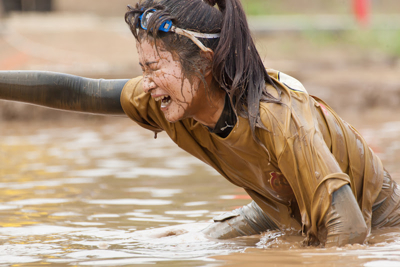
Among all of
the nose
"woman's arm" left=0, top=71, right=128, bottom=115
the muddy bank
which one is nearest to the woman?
the nose

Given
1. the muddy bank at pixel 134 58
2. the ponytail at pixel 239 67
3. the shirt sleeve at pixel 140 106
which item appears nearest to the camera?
the ponytail at pixel 239 67

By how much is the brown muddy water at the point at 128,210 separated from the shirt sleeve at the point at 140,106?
608 millimetres

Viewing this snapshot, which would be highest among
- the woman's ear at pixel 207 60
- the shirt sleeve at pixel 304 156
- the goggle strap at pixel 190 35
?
the goggle strap at pixel 190 35

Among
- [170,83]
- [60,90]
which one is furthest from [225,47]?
[60,90]

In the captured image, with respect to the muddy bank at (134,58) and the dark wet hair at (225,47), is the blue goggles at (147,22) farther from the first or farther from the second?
the muddy bank at (134,58)

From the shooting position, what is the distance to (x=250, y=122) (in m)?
2.47

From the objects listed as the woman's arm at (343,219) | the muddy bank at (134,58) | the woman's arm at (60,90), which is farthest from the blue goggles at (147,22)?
the muddy bank at (134,58)

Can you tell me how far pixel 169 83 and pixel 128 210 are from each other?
170cm

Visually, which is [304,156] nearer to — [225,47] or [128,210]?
[225,47]

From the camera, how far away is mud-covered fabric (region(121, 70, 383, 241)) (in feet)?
7.85

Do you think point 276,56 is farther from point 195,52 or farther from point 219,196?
point 195,52

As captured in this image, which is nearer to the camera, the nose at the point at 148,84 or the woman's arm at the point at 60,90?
the nose at the point at 148,84

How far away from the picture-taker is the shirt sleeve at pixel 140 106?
9.25 feet

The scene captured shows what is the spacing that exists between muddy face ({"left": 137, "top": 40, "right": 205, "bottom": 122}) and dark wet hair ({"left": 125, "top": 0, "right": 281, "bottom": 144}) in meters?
0.04
